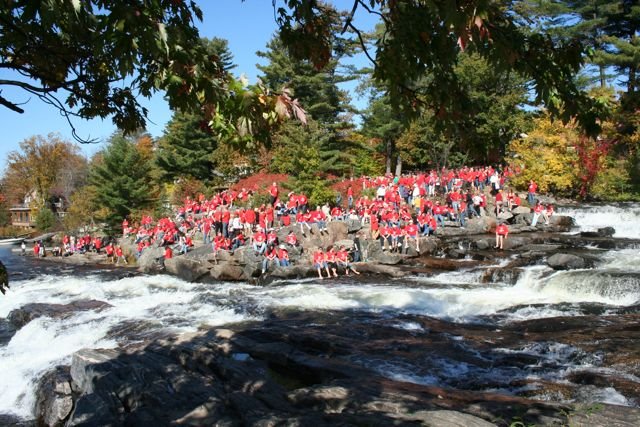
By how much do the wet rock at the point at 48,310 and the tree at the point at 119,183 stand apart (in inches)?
985

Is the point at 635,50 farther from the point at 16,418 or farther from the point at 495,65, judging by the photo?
A: the point at 16,418

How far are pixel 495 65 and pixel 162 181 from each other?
41.9 m

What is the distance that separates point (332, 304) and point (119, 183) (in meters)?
30.2

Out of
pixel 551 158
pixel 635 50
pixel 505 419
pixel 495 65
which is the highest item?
pixel 635 50

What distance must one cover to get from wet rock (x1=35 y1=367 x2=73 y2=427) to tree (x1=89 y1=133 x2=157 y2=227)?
31.3m

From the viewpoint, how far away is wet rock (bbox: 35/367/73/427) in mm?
7879

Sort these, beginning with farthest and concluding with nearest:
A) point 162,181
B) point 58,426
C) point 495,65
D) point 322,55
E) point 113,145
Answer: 1. point 162,181
2. point 113,145
3. point 58,426
4. point 322,55
5. point 495,65

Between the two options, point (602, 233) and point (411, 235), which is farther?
point (602, 233)

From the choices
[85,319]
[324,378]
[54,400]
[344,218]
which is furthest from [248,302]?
[344,218]

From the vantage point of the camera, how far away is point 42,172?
62.4 meters

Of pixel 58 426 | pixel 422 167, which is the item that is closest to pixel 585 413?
pixel 58 426

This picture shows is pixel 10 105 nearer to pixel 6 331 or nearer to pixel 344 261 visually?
pixel 6 331

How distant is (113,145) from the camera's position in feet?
128

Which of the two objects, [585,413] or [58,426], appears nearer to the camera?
[585,413]
